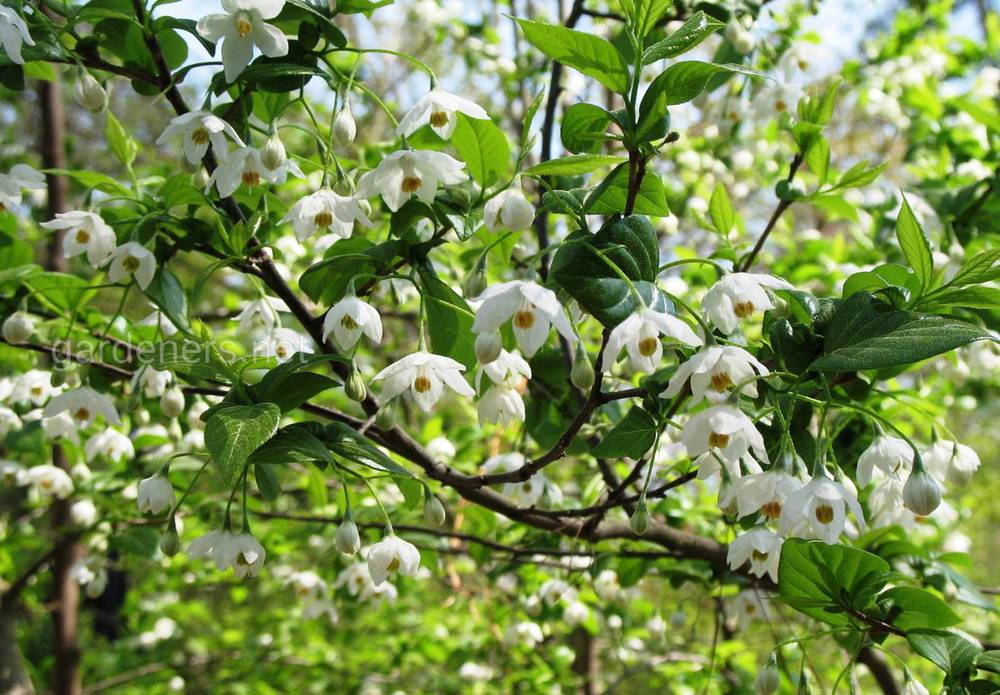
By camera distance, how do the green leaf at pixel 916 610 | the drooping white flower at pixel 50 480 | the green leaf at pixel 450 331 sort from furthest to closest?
the drooping white flower at pixel 50 480 → the green leaf at pixel 450 331 → the green leaf at pixel 916 610

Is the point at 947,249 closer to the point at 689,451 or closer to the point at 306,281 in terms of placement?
the point at 689,451

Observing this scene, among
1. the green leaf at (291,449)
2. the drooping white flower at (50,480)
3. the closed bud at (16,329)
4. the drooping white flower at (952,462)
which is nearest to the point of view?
the green leaf at (291,449)

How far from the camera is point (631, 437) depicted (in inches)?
51.1

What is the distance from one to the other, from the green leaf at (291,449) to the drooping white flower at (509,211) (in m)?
0.42

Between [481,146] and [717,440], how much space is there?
0.59 metres

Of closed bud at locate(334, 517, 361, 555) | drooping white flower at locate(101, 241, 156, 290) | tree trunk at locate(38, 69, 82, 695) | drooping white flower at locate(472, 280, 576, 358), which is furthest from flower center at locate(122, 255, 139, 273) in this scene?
tree trunk at locate(38, 69, 82, 695)

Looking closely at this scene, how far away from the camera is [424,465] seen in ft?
5.24

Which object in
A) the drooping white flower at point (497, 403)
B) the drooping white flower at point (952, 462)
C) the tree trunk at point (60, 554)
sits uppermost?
the drooping white flower at point (497, 403)

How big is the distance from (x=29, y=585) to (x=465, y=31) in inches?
137

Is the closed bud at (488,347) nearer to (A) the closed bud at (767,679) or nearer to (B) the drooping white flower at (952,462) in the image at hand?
(A) the closed bud at (767,679)

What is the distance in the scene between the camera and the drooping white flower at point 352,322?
53.4 inches

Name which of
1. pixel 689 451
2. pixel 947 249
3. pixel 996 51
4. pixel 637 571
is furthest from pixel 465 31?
pixel 689 451

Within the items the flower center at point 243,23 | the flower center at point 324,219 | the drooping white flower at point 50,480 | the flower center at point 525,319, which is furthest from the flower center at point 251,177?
the drooping white flower at point 50,480

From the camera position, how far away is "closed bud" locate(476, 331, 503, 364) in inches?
45.3
